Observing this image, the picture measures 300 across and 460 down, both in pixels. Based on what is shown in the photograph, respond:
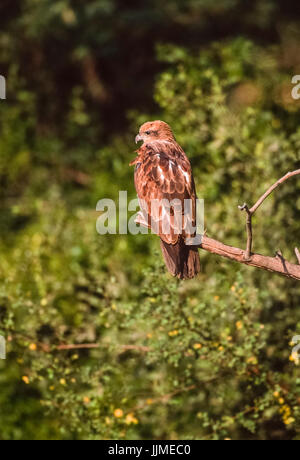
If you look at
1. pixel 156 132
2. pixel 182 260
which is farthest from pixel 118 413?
pixel 156 132

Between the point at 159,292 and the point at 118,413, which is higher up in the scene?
the point at 159,292

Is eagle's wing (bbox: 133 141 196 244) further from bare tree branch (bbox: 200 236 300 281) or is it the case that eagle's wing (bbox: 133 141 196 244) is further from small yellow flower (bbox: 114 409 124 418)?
small yellow flower (bbox: 114 409 124 418)

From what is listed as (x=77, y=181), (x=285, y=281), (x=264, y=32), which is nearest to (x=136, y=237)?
(x=285, y=281)

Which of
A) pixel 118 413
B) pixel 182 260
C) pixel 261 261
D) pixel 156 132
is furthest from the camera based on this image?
pixel 118 413

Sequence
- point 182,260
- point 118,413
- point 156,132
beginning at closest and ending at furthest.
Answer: point 182,260
point 156,132
point 118,413

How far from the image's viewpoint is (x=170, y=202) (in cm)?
348

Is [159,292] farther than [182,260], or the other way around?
[159,292]

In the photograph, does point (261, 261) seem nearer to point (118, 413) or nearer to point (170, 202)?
point (170, 202)

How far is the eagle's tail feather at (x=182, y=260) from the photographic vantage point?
340 cm

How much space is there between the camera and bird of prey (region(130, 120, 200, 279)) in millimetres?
3391

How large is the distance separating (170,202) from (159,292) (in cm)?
76

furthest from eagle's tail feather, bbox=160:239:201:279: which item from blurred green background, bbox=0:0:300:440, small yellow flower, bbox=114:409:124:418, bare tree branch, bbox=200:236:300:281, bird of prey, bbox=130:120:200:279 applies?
small yellow flower, bbox=114:409:124:418

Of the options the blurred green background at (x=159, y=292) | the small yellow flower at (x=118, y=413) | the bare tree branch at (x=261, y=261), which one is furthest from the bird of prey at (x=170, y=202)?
the small yellow flower at (x=118, y=413)
